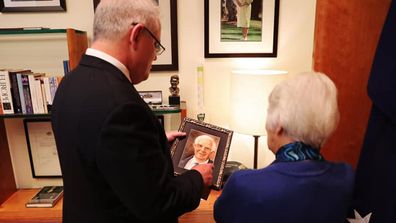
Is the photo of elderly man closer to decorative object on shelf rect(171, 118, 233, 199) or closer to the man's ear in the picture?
decorative object on shelf rect(171, 118, 233, 199)

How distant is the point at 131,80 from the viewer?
922mm

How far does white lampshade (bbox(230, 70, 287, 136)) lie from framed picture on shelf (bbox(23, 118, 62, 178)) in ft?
3.92

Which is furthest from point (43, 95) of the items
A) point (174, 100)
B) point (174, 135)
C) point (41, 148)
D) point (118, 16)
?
point (118, 16)

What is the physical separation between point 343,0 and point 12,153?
2093 millimetres

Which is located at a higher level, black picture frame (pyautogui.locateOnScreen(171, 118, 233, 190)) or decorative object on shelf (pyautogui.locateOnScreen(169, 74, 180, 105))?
decorative object on shelf (pyautogui.locateOnScreen(169, 74, 180, 105))

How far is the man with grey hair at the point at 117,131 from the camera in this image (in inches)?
30.0

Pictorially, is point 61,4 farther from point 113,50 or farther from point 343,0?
point 343,0

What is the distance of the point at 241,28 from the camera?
182 cm

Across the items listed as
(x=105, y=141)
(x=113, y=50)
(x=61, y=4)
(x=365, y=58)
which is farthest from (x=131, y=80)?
(x=61, y=4)

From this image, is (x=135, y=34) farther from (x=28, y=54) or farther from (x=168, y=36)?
(x=28, y=54)

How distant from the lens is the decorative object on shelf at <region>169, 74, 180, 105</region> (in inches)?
69.5

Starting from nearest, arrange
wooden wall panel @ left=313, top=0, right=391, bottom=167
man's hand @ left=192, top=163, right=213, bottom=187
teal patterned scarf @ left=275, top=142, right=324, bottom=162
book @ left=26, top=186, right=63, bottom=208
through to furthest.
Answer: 1. teal patterned scarf @ left=275, top=142, right=324, bottom=162
2. man's hand @ left=192, top=163, right=213, bottom=187
3. wooden wall panel @ left=313, top=0, right=391, bottom=167
4. book @ left=26, top=186, right=63, bottom=208

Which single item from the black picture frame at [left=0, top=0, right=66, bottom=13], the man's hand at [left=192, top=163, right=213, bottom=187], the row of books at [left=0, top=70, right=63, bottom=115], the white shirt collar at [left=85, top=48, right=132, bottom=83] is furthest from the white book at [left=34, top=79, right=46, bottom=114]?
the man's hand at [left=192, top=163, right=213, bottom=187]

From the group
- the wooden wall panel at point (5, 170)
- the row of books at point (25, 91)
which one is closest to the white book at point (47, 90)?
the row of books at point (25, 91)
